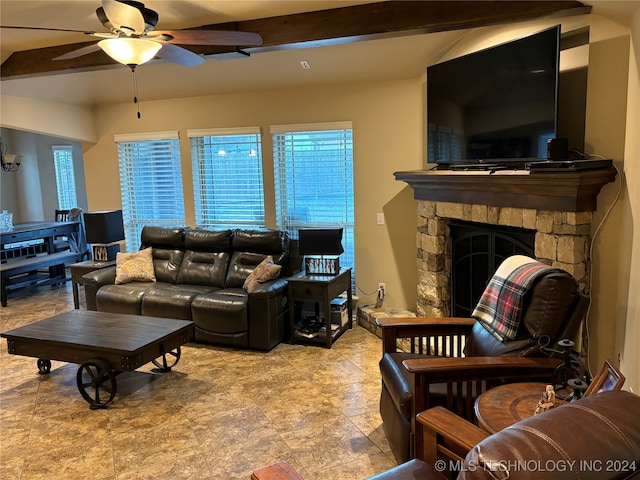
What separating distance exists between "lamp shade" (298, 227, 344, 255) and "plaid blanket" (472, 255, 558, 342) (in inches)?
75.7

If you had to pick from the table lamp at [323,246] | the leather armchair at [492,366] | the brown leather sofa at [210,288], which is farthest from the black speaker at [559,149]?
the brown leather sofa at [210,288]

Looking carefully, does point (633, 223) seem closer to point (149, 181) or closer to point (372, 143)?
point (372, 143)

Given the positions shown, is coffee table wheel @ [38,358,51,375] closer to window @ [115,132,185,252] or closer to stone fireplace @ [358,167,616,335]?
Answer: window @ [115,132,185,252]

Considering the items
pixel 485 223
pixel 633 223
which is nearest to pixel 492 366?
pixel 633 223

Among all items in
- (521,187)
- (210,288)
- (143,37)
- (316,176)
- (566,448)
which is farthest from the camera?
(316,176)

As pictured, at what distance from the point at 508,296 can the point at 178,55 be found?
234 centimetres

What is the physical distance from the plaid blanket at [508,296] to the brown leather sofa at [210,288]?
6.66ft

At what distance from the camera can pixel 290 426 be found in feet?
9.73

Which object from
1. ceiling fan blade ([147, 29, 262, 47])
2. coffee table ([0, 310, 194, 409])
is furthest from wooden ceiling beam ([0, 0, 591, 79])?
coffee table ([0, 310, 194, 409])

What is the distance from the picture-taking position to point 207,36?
8.50ft

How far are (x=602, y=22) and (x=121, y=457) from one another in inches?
147

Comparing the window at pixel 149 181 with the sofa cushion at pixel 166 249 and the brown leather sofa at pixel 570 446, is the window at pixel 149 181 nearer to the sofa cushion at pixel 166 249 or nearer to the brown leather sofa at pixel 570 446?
the sofa cushion at pixel 166 249

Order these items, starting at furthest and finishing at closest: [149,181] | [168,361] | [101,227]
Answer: [149,181], [101,227], [168,361]

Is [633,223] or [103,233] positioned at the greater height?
[633,223]
